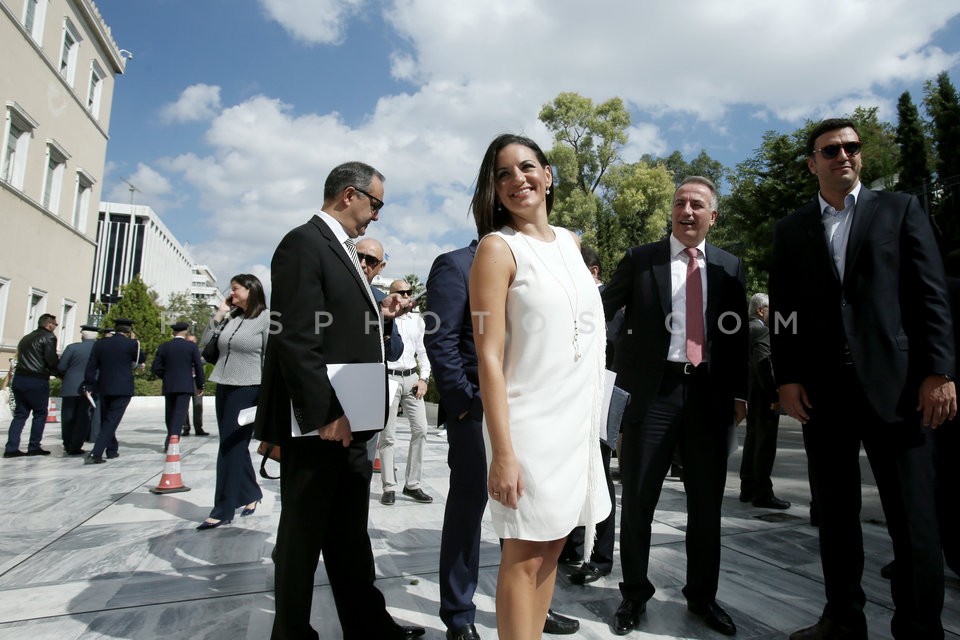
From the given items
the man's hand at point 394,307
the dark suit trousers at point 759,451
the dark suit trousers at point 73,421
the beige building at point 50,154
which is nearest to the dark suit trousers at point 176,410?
the dark suit trousers at point 73,421

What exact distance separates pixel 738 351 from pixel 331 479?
80.9 inches

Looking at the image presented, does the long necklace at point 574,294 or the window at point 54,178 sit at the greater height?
the window at point 54,178

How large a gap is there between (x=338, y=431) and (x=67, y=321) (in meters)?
23.6

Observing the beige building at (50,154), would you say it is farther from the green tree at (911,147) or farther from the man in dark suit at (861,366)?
the green tree at (911,147)

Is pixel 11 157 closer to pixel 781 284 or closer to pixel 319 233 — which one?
pixel 319 233

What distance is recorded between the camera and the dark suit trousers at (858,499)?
2205 mm

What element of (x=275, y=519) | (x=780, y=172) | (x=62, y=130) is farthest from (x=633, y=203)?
(x=275, y=519)

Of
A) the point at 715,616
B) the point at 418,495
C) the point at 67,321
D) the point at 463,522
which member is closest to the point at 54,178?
the point at 67,321

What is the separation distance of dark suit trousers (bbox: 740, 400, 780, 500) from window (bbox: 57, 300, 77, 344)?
2251cm

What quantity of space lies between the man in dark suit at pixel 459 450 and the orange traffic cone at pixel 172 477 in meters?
4.25

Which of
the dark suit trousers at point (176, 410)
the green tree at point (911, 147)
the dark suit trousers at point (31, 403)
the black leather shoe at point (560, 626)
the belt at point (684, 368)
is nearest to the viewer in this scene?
the black leather shoe at point (560, 626)

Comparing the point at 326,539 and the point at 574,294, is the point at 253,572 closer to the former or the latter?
the point at 326,539

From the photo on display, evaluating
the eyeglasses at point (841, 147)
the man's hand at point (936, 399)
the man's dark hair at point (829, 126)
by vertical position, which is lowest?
the man's hand at point (936, 399)

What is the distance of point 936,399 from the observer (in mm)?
2244
